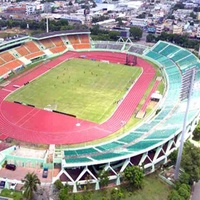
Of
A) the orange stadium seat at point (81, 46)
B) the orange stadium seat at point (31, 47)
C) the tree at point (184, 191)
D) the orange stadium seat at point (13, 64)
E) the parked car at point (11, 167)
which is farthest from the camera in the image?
the orange stadium seat at point (81, 46)

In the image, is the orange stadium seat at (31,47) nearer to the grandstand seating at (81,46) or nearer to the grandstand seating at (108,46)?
the grandstand seating at (81,46)

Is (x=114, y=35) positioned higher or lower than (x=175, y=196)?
higher

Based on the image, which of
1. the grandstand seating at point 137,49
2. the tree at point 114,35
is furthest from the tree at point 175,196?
the tree at point 114,35

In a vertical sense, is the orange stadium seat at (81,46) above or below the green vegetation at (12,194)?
above

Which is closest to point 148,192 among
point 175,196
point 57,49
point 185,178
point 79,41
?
point 175,196

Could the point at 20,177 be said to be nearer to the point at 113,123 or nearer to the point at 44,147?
the point at 44,147

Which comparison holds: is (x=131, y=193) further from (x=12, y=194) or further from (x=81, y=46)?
(x=81, y=46)

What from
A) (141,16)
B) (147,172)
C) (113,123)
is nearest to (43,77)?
(113,123)
